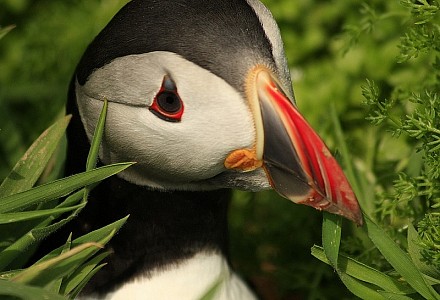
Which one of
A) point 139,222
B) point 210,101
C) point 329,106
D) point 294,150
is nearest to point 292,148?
point 294,150

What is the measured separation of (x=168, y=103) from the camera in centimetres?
173

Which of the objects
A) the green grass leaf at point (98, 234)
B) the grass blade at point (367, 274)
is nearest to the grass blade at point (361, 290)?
the grass blade at point (367, 274)

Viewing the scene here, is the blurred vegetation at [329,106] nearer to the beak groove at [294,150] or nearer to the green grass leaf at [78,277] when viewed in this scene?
the beak groove at [294,150]

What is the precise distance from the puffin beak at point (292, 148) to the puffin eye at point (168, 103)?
0.14 meters

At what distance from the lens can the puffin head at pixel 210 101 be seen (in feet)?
5.63

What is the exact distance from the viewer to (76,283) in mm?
1789

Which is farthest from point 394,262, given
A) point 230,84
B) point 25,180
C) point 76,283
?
point 25,180

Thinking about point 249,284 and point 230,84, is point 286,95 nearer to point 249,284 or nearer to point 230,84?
point 230,84

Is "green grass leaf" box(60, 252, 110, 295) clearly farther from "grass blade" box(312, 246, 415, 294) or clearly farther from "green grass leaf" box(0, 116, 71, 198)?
"grass blade" box(312, 246, 415, 294)

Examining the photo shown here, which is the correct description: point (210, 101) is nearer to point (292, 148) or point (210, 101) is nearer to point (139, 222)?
point (292, 148)

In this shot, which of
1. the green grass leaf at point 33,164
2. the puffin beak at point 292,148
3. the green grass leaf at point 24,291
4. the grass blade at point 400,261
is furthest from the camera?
the green grass leaf at point 33,164

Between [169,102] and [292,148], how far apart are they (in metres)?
0.25

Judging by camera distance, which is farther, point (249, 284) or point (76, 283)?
point (249, 284)

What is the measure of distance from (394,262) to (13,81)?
2079 millimetres
